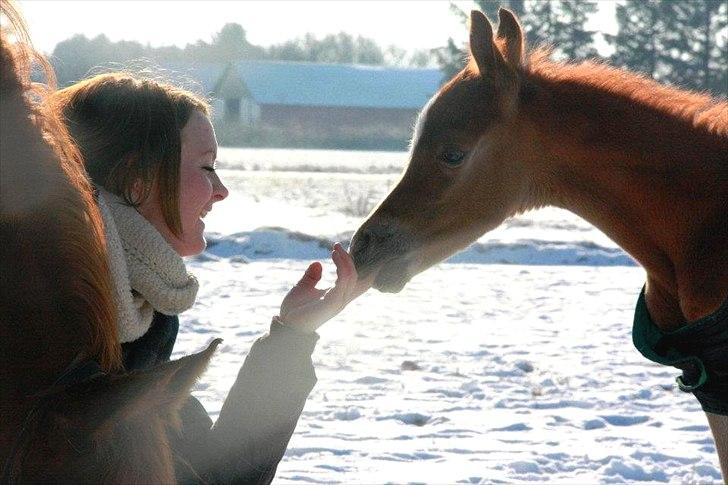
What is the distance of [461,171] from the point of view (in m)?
3.18

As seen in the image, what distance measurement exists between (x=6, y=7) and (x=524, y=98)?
2.34 meters

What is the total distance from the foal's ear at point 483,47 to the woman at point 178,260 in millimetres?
1438

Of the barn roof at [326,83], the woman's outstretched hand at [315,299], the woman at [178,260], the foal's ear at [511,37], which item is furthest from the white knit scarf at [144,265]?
the barn roof at [326,83]

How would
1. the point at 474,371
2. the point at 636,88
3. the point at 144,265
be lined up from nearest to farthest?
1. the point at 144,265
2. the point at 636,88
3. the point at 474,371

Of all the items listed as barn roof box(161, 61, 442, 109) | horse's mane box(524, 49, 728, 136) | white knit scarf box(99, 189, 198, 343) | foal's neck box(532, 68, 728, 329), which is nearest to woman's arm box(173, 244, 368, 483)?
white knit scarf box(99, 189, 198, 343)

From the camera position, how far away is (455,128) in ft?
10.3

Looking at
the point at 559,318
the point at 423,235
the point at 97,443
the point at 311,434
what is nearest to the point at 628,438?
the point at 311,434

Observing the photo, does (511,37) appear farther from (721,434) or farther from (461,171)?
(721,434)

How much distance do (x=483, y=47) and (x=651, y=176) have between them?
725 mm

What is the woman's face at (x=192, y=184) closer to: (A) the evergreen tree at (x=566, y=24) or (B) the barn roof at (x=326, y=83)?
(A) the evergreen tree at (x=566, y=24)

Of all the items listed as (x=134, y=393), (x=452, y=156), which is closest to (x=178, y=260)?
(x=134, y=393)

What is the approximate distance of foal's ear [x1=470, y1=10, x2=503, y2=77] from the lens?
3121 millimetres

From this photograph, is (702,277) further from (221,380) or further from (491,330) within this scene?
(491,330)

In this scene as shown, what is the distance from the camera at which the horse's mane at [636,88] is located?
9.25 ft
